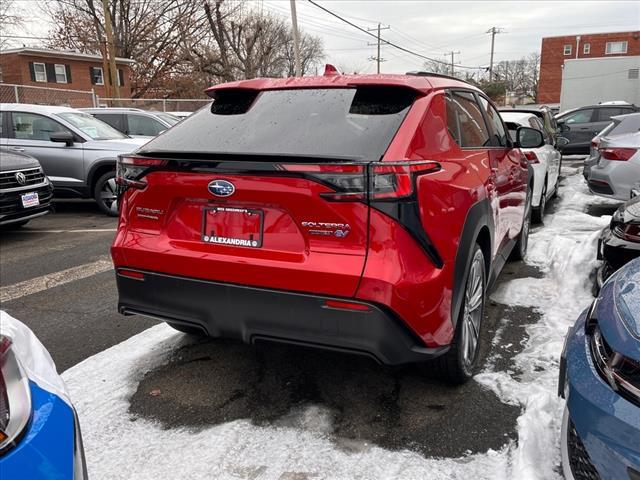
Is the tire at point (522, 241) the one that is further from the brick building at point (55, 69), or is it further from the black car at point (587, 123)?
the brick building at point (55, 69)

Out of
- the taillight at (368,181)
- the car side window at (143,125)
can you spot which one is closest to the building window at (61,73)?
the car side window at (143,125)

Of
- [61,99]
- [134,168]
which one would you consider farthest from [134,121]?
[61,99]

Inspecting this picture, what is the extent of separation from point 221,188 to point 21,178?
215 inches

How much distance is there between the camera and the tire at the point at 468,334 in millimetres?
2848

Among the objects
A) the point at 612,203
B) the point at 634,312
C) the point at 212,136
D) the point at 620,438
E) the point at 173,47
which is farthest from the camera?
the point at 173,47

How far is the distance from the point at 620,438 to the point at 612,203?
329 inches

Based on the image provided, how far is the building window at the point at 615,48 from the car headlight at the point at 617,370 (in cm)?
6424

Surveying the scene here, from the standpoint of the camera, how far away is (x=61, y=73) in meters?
34.3

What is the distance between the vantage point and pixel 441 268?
251cm

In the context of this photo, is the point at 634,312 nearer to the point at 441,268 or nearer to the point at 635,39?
the point at 441,268

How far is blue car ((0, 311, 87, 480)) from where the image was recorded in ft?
4.05

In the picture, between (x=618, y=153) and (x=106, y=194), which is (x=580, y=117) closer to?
(x=618, y=153)

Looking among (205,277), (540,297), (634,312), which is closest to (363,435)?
(205,277)

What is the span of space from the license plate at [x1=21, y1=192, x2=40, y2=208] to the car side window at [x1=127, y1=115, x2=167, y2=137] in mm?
4902
